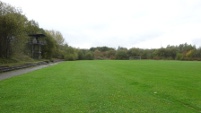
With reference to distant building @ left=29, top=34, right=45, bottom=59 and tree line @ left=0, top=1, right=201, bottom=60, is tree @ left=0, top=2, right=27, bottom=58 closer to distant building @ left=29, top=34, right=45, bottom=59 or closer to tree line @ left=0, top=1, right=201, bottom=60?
tree line @ left=0, top=1, right=201, bottom=60

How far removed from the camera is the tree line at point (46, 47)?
29344mm

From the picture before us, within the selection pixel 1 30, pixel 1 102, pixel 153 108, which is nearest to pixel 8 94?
pixel 1 102

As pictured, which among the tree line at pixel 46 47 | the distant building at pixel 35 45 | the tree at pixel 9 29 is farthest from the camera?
the distant building at pixel 35 45

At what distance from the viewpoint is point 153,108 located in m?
7.48

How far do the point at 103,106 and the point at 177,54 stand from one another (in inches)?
3318

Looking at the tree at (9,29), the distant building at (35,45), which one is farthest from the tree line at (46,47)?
the distant building at (35,45)

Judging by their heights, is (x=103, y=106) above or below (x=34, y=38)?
below

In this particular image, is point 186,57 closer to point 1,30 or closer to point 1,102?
point 1,30

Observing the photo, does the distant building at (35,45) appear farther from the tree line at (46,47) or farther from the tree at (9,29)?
the tree at (9,29)

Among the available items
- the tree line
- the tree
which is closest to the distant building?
the tree line

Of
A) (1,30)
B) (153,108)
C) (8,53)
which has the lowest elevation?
(153,108)

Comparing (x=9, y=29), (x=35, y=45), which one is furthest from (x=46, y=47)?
(x=9, y=29)

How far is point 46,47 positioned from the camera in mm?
60625

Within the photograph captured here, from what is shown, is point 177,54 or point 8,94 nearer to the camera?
point 8,94
